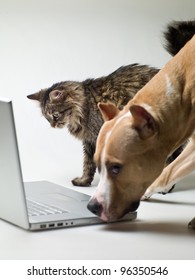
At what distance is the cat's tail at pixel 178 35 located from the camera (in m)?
2.09

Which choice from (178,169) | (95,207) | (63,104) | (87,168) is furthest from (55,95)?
(95,207)

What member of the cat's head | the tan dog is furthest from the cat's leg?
the tan dog

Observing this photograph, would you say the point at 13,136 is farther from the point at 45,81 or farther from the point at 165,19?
the point at 165,19

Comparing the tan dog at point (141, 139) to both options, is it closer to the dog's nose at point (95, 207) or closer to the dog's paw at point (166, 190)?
the dog's nose at point (95, 207)

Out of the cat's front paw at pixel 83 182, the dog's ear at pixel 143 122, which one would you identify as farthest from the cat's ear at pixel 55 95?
the dog's ear at pixel 143 122

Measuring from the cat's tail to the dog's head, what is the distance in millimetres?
783

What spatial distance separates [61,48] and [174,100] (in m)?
1.15

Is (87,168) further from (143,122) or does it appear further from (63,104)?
(143,122)

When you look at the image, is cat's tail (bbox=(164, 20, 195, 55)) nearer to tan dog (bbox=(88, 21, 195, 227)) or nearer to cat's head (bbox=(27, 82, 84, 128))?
cat's head (bbox=(27, 82, 84, 128))

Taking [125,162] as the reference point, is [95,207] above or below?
below

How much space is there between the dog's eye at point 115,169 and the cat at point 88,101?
64cm

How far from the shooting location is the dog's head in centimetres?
136

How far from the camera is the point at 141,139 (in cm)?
137
